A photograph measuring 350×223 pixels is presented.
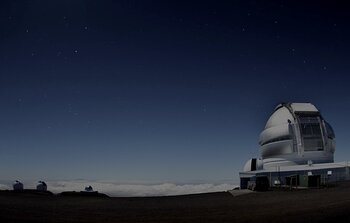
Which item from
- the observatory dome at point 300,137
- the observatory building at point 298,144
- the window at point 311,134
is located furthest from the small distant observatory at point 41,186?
the window at point 311,134

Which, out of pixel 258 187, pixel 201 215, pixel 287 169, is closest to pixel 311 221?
pixel 201 215

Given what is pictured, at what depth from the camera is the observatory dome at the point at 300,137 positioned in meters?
52.5

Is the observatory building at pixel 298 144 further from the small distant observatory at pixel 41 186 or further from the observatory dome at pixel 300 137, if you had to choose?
the small distant observatory at pixel 41 186

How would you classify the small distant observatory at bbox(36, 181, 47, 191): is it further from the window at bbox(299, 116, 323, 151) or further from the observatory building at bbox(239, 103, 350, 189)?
the window at bbox(299, 116, 323, 151)

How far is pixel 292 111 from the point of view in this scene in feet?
180

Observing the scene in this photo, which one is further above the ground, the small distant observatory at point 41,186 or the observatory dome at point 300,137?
the observatory dome at point 300,137

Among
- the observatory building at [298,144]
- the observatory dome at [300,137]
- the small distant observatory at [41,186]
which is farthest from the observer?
the observatory dome at [300,137]

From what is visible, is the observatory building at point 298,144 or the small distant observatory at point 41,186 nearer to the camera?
the small distant observatory at point 41,186

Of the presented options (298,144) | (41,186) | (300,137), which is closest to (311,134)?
(300,137)

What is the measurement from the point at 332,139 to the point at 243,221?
5003 cm

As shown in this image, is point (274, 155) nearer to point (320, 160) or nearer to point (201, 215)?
point (320, 160)

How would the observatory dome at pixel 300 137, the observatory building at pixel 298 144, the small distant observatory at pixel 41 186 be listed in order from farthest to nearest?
the observatory dome at pixel 300 137 < the observatory building at pixel 298 144 < the small distant observatory at pixel 41 186

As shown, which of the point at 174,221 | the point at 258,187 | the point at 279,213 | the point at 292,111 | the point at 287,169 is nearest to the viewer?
the point at 174,221

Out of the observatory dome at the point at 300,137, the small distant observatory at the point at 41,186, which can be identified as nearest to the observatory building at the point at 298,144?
the observatory dome at the point at 300,137
